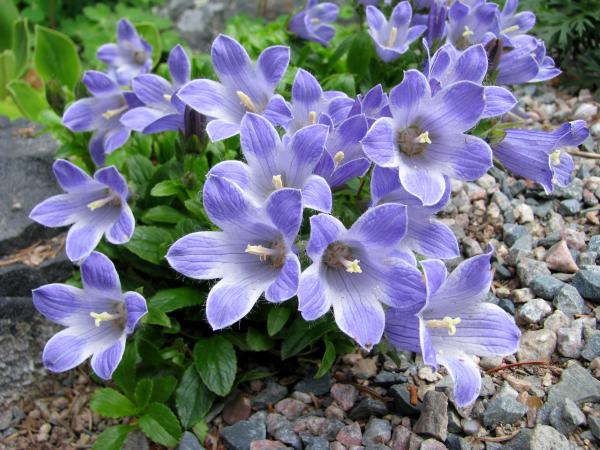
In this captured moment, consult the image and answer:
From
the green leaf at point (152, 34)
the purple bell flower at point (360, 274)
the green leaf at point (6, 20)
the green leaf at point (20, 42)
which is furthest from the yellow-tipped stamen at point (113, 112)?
the green leaf at point (6, 20)

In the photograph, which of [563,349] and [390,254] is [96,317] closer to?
[390,254]

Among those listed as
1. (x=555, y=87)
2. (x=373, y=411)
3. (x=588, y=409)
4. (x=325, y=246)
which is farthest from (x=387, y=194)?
(x=555, y=87)

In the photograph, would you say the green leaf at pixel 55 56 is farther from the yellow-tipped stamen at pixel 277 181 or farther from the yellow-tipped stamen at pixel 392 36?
the yellow-tipped stamen at pixel 277 181

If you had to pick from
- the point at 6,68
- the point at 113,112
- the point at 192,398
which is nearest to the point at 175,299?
the point at 192,398

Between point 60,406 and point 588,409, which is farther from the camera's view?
point 60,406

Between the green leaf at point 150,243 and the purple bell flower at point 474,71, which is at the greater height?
the purple bell flower at point 474,71

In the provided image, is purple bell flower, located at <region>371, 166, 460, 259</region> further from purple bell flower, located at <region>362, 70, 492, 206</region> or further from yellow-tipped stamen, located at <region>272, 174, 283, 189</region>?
yellow-tipped stamen, located at <region>272, 174, 283, 189</region>

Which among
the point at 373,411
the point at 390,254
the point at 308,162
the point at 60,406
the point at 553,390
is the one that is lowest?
the point at 60,406
